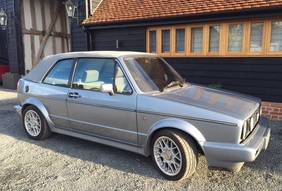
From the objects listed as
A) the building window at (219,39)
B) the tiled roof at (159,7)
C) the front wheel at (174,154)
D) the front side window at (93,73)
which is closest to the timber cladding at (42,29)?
the tiled roof at (159,7)

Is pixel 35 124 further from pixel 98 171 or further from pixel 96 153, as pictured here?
pixel 98 171

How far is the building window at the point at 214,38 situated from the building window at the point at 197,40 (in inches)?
10.7

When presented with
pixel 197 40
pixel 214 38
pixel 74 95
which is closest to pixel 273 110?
pixel 214 38

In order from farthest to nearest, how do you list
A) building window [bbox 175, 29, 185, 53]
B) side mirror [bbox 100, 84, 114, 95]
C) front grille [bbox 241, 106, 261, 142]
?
building window [bbox 175, 29, 185, 53]
side mirror [bbox 100, 84, 114, 95]
front grille [bbox 241, 106, 261, 142]

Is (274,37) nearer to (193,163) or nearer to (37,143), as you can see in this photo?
(193,163)

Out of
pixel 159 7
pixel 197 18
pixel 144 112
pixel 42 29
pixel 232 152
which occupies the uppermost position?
pixel 159 7

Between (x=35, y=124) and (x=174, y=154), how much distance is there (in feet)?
9.08

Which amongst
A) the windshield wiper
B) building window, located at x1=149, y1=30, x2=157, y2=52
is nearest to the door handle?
the windshield wiper

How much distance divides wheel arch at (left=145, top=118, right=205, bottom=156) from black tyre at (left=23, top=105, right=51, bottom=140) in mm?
2162

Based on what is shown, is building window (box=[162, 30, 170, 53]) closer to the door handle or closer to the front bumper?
the door handle

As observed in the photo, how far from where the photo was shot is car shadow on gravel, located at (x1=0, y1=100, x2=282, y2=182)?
340 cm

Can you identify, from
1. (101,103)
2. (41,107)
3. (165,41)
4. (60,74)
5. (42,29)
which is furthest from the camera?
(42,29)

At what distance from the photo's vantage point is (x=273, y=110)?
6.12 metres

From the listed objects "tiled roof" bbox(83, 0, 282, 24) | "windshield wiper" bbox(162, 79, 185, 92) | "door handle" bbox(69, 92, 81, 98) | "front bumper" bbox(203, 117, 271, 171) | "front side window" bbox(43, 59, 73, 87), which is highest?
"tiled roof" bbox(83, 0, 282, 24)
